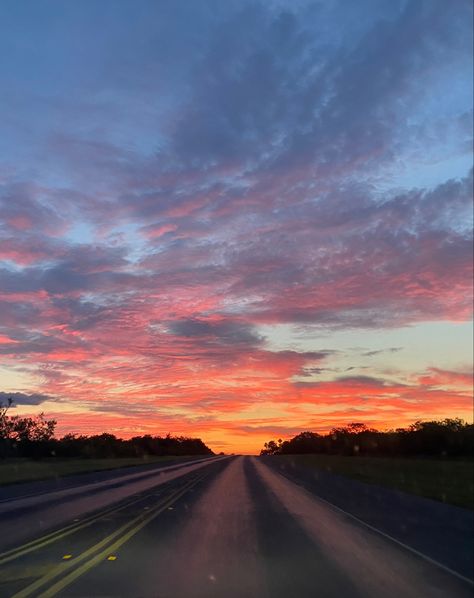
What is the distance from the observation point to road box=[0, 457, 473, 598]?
28.1 ft

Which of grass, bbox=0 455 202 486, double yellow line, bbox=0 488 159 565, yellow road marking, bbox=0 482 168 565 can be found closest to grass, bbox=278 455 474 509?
double yellow line, bbox=0 488 159 565

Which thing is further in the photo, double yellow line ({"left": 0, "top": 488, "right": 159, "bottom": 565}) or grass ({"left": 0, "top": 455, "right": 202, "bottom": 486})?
grass ({"left": 0, "top": 455, "right": 202, "bottom": 486})

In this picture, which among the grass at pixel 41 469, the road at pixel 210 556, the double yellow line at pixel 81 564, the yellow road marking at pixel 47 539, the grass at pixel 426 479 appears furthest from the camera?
the grass at pixel 41 469

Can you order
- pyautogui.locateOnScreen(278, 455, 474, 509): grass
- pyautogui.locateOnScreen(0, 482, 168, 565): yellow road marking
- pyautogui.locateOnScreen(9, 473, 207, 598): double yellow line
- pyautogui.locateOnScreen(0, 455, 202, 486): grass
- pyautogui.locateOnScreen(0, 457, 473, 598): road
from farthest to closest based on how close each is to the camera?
pyautogui.locateOnScreen(0, 455, 202, 486): grass
pyautogui.locateOnScreen(278, 455, 474, 509): grass
pyautogui.locateOnScreen(0, 482, 168, 565): yellow road marking
pyautogui.locateOnScreen(0, 457, 473, 598): road
pyautogui.locateOnScreen(9, 473, 207, 598): double yellow line

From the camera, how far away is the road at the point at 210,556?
8570mm

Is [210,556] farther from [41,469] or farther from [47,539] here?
[41,469]

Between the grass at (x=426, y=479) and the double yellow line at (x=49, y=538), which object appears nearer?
the double yellow line at (x=49, y=538)

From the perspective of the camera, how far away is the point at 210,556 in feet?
37.3

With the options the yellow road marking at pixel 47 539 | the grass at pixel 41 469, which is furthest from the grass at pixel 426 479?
the grass at pixel 41 469

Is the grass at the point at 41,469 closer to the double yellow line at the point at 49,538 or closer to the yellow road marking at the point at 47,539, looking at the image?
the double yellow line at the point at 49,538

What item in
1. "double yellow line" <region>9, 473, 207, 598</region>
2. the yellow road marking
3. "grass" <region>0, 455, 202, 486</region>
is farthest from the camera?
"grass" <region>0, 455, 202, 486</region>

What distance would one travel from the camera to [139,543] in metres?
12.7

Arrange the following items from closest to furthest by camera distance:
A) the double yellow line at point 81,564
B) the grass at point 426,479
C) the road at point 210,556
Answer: the double yellow line at point 81,564 → the road at point 210,556 → the grass at point 426,479

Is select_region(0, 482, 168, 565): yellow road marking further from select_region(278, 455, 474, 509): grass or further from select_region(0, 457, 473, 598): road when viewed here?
select_region(278, 455, 474, 509): grass
